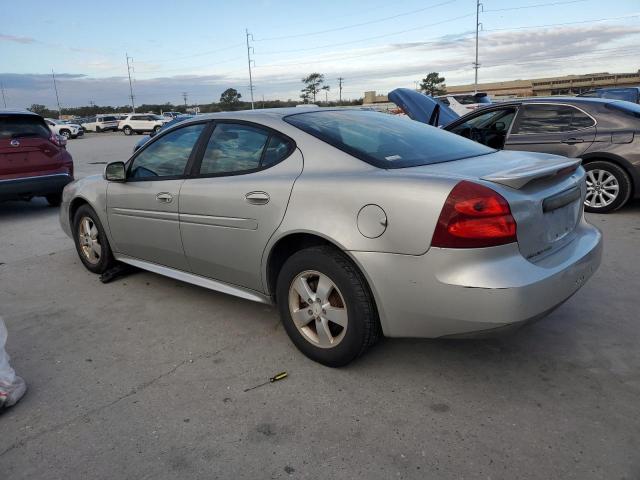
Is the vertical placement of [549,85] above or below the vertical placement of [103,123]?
above

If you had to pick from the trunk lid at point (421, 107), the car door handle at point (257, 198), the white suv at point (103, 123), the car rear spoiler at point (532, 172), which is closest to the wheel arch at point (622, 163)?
the trunk lid at point (421, 107)

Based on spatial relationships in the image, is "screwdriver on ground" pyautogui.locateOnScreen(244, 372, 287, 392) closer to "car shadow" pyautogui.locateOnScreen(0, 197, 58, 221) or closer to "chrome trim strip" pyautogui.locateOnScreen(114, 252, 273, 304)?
"chrome trim strip" pyautogui.locateOnScreen(114, 252, 273, 304)

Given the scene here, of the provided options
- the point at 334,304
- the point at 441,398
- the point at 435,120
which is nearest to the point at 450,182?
the point at 334,304

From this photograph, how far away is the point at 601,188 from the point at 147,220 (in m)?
5.61

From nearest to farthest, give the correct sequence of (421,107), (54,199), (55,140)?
(55,140) → (421,107) → (54,199)

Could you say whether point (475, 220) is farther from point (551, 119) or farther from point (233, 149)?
point (551, 119)

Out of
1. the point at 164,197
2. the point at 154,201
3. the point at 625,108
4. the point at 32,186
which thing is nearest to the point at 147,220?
the point at 154,201

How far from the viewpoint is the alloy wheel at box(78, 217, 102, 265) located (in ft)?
15.3

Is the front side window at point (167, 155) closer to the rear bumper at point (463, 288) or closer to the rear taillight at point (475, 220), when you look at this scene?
the rear bumper at point (463, 288)

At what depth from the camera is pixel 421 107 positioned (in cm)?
870

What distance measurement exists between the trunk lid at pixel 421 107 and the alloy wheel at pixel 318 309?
6070 mm

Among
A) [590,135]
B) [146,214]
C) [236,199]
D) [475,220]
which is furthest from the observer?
[590,135]

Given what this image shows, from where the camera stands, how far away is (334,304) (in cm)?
286

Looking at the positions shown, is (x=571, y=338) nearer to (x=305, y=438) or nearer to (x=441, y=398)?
(x=441, y=398)
